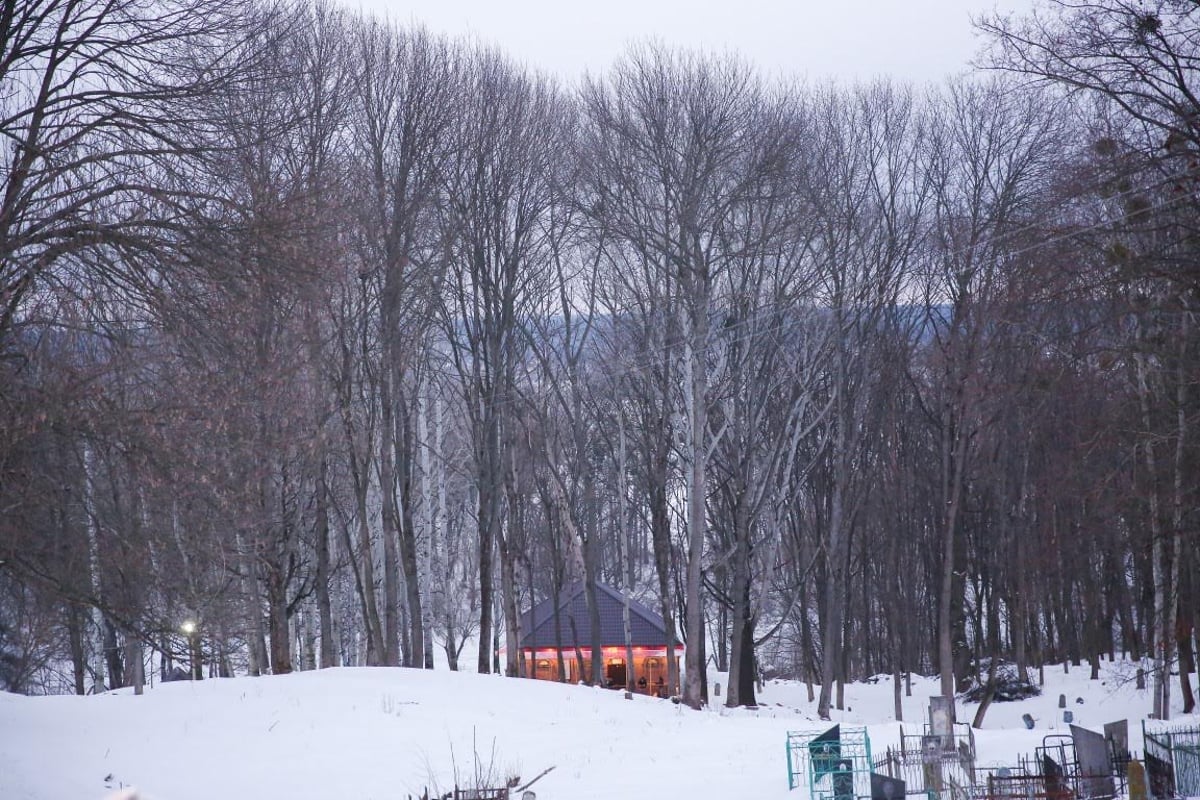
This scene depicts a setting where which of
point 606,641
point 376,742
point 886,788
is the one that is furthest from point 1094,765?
point 606,641

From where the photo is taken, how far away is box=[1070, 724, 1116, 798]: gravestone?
14781 mm

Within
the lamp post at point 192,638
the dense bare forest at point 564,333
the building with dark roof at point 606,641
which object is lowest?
the building with dark roof at point 606,641

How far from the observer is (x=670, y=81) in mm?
30234

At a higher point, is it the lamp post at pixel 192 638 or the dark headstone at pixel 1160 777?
the lamp post at pixel 192 638

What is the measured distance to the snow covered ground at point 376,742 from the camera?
1520 cm

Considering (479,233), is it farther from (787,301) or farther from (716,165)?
(787,301)

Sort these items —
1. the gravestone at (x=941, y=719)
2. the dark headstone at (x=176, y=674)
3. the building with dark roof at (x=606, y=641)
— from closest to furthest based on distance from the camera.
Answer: the gravestone at (x=941, y=719) → the dark headstone at (x=176, y=674) → the building with dark roof at (x=606, y=641)

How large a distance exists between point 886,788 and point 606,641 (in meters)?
32.2

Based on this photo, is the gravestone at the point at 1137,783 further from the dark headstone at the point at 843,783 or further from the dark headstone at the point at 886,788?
the dark headstone at the point at 843,783

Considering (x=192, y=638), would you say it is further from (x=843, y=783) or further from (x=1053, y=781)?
(x=1053, y=781)

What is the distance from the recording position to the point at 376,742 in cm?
1805

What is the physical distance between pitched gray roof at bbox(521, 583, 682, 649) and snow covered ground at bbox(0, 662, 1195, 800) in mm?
19939

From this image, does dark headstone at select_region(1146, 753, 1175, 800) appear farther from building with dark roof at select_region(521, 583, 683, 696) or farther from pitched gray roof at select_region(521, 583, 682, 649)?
building with dark roof at select_region(521, 583, 683, 696)

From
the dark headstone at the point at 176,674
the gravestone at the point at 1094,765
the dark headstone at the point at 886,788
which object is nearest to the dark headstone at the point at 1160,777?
the gravestone at the point at 1094,765
